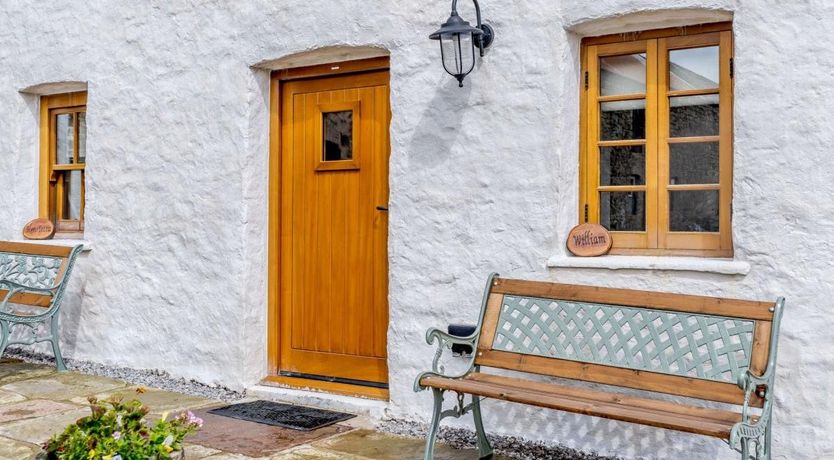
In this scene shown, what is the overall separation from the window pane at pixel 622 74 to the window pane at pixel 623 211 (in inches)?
21.8

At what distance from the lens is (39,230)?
272 inches

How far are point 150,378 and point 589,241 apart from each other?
336 centimetres

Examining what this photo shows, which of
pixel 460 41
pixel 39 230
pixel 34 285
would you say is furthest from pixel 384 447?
pixel 39 230

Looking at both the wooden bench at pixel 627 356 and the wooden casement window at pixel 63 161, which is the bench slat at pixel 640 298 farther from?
the wooden casement window at pixel 63 161

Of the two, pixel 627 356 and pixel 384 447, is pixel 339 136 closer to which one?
pixel 384 447

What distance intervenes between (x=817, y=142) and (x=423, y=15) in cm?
226

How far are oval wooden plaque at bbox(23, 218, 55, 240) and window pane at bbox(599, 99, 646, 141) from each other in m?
4.66

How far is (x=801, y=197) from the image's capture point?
3842 millimetres

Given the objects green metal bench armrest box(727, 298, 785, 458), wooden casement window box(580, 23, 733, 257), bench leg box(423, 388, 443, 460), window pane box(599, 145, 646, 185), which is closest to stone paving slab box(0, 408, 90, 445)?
bench leg box(423, 388, 443, 460)

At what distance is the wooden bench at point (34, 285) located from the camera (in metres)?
5.80

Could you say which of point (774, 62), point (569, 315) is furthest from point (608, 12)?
point (569, 315)

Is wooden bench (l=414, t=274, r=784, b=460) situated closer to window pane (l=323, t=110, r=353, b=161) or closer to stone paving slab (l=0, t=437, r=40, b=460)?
window pane (l=323, t=110, r=353, b=161)

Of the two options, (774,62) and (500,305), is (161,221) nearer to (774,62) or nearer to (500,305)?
(500,305)

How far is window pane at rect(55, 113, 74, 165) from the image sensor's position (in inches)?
277
